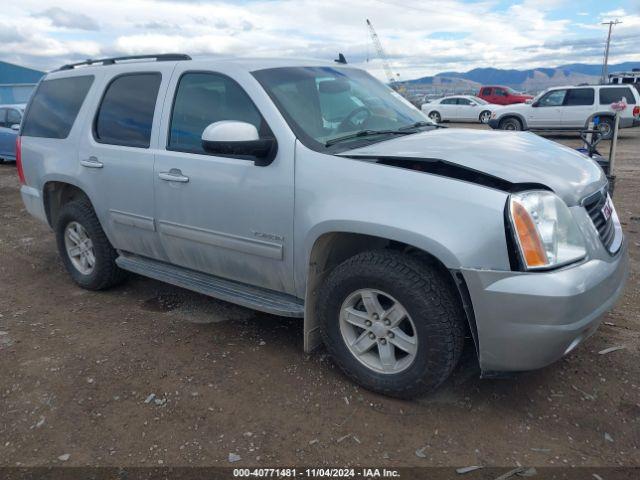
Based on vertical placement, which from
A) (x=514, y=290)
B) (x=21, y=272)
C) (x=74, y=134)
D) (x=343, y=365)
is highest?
(x=74, y=134)

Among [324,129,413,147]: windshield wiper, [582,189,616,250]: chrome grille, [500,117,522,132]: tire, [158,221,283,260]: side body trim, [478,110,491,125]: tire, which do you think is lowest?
[478,110,491,125]: tire

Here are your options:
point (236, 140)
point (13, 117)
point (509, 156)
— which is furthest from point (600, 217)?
point (13, 117)

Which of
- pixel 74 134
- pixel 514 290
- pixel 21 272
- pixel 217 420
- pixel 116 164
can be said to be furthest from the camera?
pixel 21 272

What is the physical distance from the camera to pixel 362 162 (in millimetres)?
2855

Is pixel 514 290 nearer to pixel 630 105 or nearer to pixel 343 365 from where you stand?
pixel 343 365

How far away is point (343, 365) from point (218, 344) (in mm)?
1032

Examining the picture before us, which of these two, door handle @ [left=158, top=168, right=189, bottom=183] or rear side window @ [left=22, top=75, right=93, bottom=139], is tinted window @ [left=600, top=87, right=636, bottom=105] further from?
door handle @ [left=158, top=168, right=189, bottom=183]

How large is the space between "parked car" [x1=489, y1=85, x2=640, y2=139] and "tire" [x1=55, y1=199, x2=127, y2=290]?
1604 cm

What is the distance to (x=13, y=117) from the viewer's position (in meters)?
13.4

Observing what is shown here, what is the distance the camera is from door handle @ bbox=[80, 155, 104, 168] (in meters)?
4.17

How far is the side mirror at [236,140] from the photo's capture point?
9.76 feet

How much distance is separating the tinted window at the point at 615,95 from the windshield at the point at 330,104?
15.9 metres

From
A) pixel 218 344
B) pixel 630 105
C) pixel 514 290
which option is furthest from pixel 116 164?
pixel 630 105

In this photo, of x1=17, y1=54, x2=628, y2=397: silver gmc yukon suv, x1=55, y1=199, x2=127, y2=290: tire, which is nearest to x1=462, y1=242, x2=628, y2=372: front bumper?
x1=17, y1=54, x2=628, y2=397: silver gmc yukon suv
